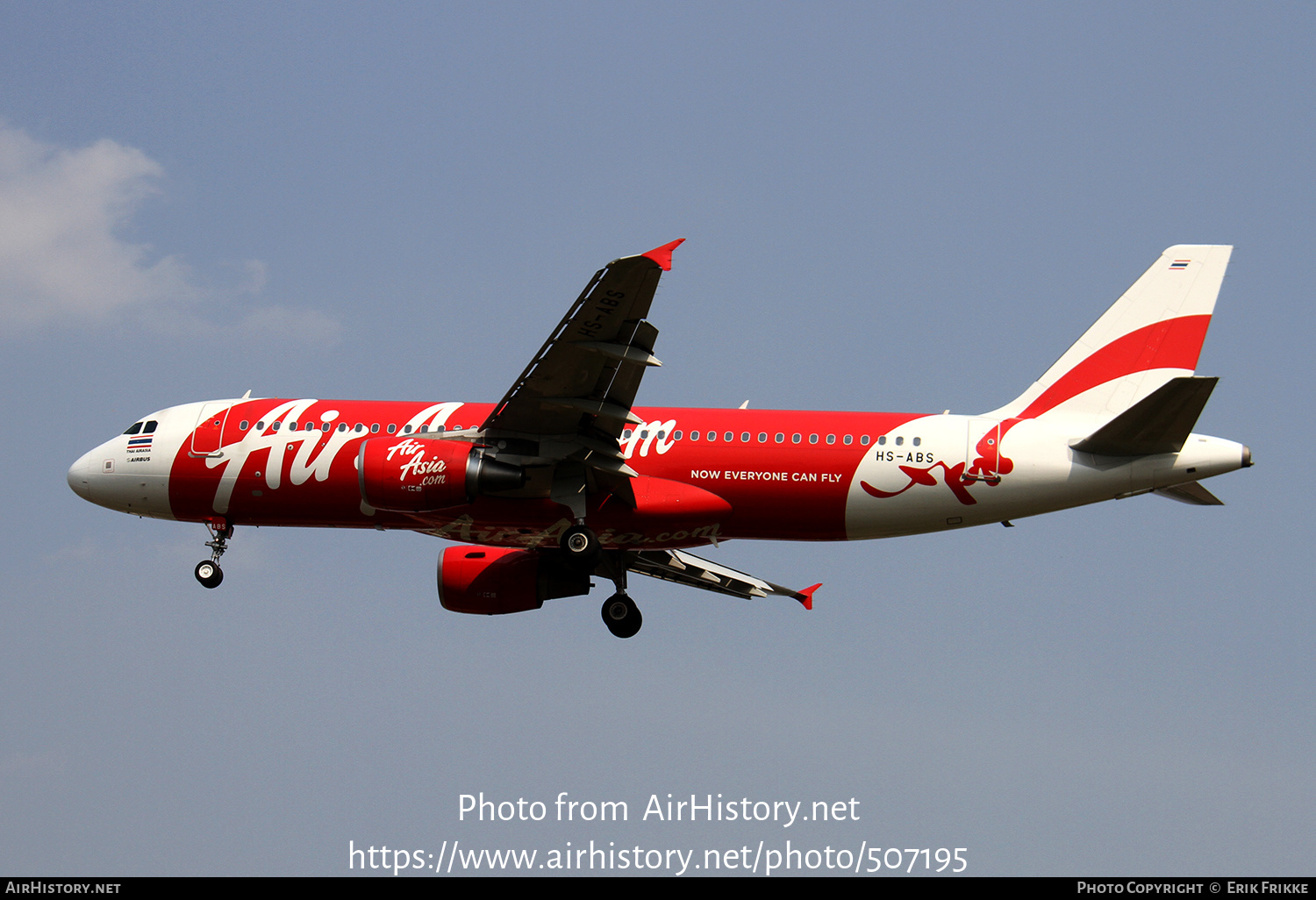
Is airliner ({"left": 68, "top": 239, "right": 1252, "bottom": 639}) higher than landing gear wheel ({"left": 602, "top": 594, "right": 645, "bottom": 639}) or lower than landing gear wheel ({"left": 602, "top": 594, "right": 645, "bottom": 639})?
higher

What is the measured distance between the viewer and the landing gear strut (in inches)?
1325

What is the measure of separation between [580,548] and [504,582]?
5.64 meters

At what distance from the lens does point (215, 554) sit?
111 feet

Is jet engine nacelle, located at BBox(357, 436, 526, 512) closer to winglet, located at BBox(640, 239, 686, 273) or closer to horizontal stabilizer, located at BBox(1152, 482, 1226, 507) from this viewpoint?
winglet, located at BBox(640, 239, 686, 273)

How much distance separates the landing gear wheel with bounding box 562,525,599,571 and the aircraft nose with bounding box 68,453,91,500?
12740 mm

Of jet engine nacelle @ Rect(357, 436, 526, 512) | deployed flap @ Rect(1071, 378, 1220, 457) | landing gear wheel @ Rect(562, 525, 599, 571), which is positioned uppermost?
deployed flap @ Rect(1071, 378, 1220, 457)

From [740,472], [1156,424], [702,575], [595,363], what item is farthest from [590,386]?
[1156,424]

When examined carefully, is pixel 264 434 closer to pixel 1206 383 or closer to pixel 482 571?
pixel 482 571

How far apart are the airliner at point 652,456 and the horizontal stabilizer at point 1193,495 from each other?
0.05m

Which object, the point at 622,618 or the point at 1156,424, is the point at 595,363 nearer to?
the point at 622,618

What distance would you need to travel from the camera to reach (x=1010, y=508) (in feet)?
102

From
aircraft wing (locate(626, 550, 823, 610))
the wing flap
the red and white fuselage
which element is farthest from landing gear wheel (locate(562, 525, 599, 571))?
aircraft wing (locate(626, 550, 823, 610))

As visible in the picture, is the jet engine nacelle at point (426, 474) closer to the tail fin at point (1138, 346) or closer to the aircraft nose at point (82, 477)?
the aircraft nose at point (82, 477)
